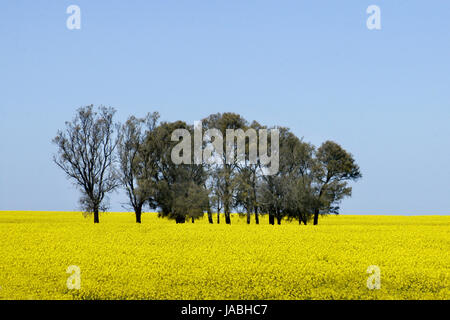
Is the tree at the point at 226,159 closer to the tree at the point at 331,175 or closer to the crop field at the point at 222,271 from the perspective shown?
the tree at the point at 331,175

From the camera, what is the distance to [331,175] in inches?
2758

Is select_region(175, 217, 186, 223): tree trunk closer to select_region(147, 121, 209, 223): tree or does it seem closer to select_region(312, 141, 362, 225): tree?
select_region(147, 121, 209, 223): tree

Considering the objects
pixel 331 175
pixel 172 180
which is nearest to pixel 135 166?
pixel 172 180

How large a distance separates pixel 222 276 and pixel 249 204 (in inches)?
1705

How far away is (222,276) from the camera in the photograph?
18.1 m

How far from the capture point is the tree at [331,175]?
2682 inches

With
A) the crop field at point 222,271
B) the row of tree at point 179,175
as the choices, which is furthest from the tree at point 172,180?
the crop field at point 222,271

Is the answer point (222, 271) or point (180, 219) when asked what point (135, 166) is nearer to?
point (180, 219)

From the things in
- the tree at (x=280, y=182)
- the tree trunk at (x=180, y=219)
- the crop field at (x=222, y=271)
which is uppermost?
the tree at (x=280, y=182)

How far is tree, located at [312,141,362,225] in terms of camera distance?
6812 cm

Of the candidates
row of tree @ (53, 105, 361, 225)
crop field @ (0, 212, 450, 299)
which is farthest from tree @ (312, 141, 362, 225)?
crop field @ (0, 212, 450, 299)

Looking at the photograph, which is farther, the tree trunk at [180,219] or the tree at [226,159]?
the tree trunk at [180,219]
